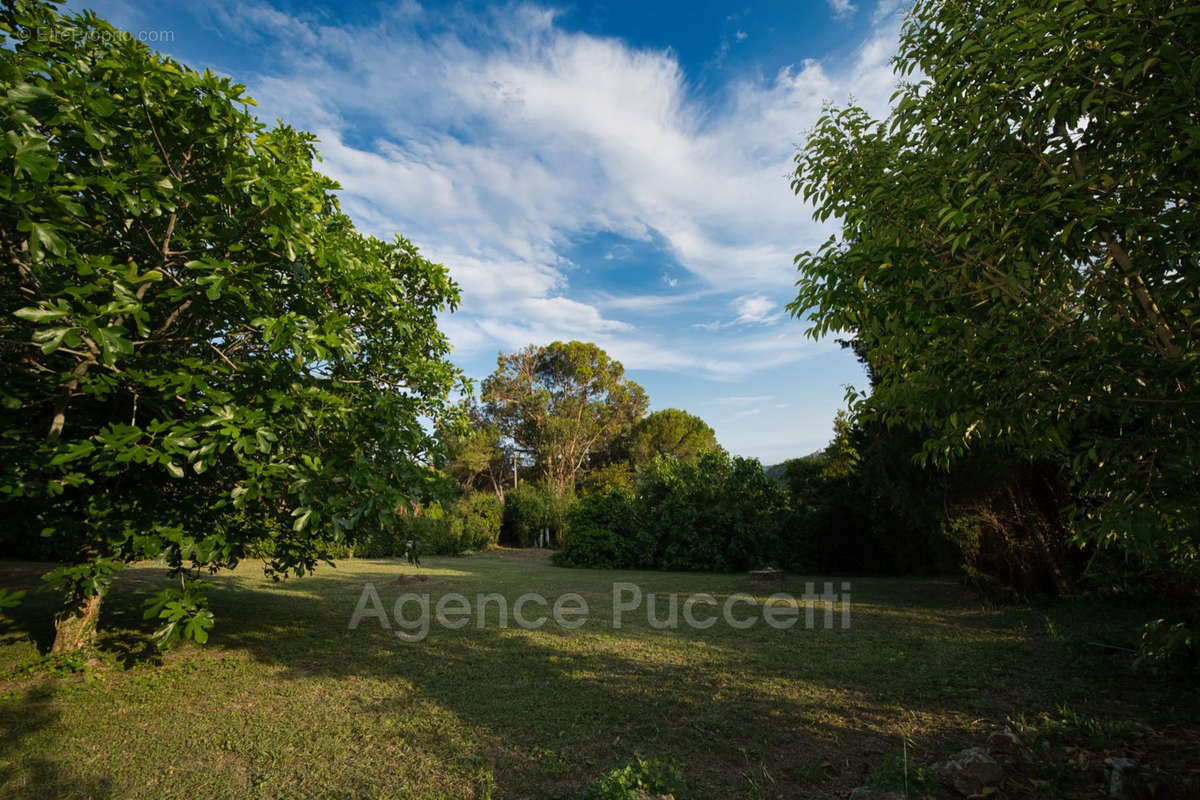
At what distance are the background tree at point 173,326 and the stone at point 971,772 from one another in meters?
3.69

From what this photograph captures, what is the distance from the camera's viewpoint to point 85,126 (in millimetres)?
2766

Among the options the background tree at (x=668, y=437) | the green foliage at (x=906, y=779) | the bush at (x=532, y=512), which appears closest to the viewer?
the green foliage at (x=906, y=779)

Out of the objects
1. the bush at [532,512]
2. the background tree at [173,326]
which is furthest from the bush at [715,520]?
the background tree at [173,326]

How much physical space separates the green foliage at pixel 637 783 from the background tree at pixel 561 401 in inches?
1059

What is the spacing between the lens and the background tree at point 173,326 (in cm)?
297

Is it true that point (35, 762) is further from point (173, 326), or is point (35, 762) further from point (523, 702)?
point (523, 702)

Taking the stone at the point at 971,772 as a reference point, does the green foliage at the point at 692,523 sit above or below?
above

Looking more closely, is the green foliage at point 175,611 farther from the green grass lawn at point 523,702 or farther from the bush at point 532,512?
the bush at point 532,512

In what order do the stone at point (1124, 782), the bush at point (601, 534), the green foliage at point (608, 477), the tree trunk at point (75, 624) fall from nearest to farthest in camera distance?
the stone at point (1124, 782), the tree trunk at point (75, 624), the bush at point (601, 534), the green foliage at point (608, 477)

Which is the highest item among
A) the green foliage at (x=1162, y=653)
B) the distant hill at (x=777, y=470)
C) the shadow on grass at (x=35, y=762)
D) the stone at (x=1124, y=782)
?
the distant hill at (x=777, y=470)

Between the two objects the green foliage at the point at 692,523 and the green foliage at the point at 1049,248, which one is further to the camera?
the green foliage at the point at 692,523

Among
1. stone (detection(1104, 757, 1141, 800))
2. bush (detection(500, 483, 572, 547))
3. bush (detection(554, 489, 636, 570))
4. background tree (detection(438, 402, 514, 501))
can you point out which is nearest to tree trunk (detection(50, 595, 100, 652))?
stone (detection(1104, 757, 1141, 800))

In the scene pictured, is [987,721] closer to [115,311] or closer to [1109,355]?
[1109,355]

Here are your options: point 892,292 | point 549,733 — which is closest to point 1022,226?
point 892,292
